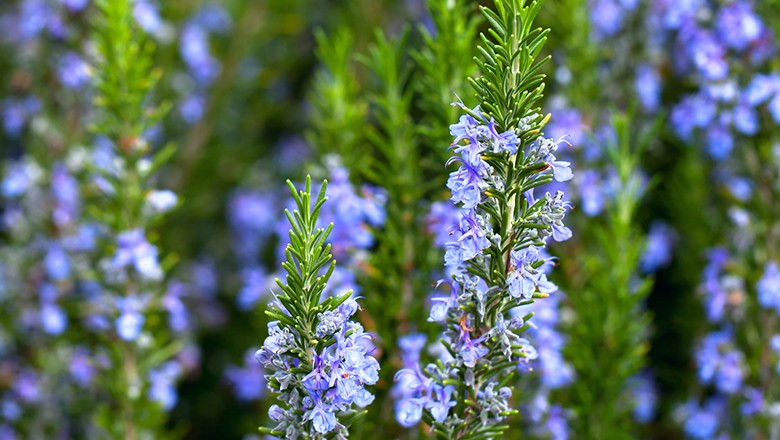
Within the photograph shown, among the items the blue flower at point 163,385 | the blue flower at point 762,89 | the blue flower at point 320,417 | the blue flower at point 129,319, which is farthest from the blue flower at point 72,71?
the blue flower at point 762,89

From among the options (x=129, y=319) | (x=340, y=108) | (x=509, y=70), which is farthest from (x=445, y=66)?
(x=129, y=319)

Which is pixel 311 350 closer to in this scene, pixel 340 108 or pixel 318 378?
pixel 318 378

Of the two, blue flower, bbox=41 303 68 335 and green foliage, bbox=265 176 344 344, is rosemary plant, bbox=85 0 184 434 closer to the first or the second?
blue flower, bbox=41 303 68 335

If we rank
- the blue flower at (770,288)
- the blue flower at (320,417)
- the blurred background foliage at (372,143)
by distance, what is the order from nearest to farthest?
1. the blue flower at (320,417)
2. the blurred background foliage at (372,143)
3. the blue flower at (770,288)

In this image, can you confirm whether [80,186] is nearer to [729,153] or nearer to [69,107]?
[69,107]

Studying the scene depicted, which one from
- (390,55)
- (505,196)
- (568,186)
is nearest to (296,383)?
(505,196)

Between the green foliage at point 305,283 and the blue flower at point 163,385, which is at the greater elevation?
the blue flower at point 163,385

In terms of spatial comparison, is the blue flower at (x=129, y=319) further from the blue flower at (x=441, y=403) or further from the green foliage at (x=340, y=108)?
the blue flower at (x=441, y=403)

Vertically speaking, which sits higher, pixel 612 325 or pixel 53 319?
pixel 53 319

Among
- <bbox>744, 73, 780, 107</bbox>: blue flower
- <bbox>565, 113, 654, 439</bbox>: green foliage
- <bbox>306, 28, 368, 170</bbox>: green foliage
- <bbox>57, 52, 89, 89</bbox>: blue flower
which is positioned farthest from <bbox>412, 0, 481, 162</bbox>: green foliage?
<bbox>57, 52, 89, 89</bbox>: blue flower
